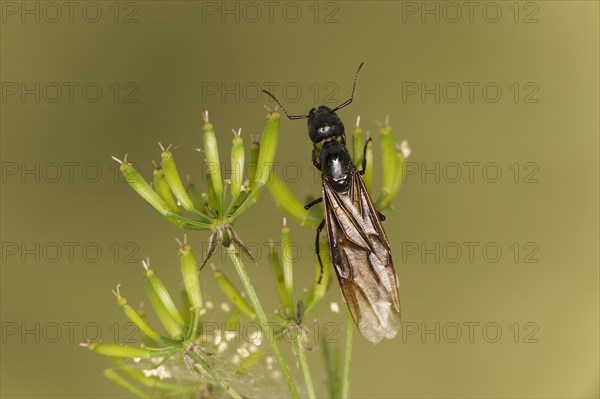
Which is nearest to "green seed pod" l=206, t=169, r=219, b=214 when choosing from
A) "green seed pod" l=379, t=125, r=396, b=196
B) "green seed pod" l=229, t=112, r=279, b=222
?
"green seed pod" l=229, t=112, r=279, b=222

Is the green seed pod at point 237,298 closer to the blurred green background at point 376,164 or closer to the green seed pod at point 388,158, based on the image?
the green seed pod at point 388,158

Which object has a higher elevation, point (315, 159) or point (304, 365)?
point (315, 159)

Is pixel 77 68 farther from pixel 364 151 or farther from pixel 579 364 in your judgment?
pixel 579 364

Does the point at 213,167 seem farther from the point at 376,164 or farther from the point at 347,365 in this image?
the point at 376,164

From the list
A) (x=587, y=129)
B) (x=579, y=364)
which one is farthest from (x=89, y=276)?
(x=587, y=129)

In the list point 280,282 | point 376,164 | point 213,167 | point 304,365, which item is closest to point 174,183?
point 213,167

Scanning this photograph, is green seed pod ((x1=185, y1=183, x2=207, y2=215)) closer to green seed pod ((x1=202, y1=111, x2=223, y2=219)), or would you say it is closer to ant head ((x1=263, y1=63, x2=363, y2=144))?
green seed pod ((x1=202, y1=111, x2=223, y2=219))

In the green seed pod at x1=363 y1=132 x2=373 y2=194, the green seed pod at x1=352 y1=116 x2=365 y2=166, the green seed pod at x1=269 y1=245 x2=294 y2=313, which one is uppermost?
the green seed pod at x1=352 y1=116 x2=365 y2=166
